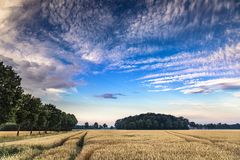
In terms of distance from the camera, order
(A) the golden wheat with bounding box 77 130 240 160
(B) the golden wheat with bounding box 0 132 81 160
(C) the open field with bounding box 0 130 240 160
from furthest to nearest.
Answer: (B) the golden wheat with bounding box 0 132 81 160 → (C) the open field with bounding box 0 130 240 160 → (A) the golden wheat with bounding box 77 130 240 160

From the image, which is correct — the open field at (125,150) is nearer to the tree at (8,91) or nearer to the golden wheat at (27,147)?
the golden wheat at (27,147)

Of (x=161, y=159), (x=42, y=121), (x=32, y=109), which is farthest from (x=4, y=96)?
(x=42, y=121)

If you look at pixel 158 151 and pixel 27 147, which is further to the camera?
pixel 27 147

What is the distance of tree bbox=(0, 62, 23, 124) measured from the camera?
33469mm

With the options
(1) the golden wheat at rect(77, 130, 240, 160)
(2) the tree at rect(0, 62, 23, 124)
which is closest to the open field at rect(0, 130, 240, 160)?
(1) the golden wheat at rect(77, 130, 240, 160)

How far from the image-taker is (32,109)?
80.1m

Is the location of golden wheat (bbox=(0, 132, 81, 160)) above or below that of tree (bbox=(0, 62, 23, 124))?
below

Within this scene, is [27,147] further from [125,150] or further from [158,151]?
[158,151]

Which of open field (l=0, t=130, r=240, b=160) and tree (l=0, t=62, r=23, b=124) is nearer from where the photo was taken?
open field (l=0, t=130, r=240, b=160)

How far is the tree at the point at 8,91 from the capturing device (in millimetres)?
33469

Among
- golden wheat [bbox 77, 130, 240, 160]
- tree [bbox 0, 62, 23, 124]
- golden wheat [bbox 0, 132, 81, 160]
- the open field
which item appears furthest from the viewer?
tree [bbox 0, 62, 23, 124]

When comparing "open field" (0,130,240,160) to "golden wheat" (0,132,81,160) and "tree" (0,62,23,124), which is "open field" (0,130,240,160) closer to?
"golden wheat" (0,132,81,160)

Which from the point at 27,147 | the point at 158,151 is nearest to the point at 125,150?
the point at 158,151

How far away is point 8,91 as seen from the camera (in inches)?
1316
